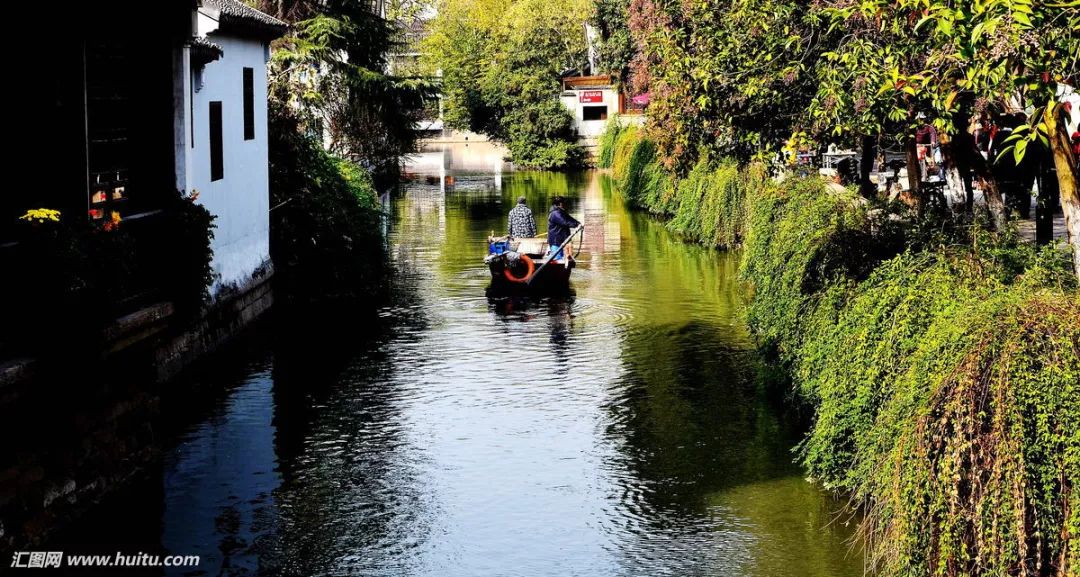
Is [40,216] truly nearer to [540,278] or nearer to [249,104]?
[249,104]

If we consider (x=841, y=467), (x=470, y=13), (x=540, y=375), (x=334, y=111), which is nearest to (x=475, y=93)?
(x=470, y=13)

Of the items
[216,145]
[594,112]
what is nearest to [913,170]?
[216,145]

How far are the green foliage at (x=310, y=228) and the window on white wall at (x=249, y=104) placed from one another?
6.27ft

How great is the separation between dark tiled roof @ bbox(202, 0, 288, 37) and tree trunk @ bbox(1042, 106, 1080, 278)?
11.2 meters

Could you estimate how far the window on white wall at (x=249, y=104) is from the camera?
890 inches

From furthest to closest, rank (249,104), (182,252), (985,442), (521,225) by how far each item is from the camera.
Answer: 1. (521,225)
2. (249,104)
3. (182,252)
4. (985,442)

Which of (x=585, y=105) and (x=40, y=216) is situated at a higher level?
(x=585, y=105)

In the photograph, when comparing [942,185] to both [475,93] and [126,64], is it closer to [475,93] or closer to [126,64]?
[126,64]

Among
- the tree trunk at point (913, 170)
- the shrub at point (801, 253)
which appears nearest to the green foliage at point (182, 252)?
the shrub at point (801, 253)

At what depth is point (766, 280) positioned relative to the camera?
17.7 m

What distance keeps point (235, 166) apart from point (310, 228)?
155 inches

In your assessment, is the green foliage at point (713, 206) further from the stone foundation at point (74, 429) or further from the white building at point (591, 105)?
the white building at point (591, 105)

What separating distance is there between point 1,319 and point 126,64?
488 centimetres

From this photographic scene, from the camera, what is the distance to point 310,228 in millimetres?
25219
